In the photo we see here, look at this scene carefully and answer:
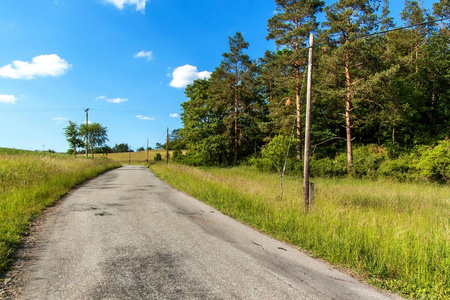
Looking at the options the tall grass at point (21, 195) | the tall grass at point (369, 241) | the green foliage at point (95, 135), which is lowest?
the tall grass at point (369, 241)

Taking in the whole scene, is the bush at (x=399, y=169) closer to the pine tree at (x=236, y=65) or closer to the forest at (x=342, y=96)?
the forest at (x=342, y=96)

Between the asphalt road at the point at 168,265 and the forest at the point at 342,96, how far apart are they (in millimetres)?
7827

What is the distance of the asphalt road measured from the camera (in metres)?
2.77

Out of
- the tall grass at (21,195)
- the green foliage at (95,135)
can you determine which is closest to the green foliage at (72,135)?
the green foliage at (95,135)

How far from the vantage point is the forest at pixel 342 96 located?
690 inches

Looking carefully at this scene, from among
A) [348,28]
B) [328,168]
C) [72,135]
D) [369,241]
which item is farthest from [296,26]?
[72,135]

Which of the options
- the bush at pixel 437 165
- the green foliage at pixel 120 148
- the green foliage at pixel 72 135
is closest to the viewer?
the bush at pixel 437 165

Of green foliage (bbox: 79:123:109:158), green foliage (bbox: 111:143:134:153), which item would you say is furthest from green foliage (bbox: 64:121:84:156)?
green foliage (bbox: 111:143:134:153)

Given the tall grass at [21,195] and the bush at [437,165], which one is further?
the bush at [437,165]

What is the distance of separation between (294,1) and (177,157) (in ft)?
116

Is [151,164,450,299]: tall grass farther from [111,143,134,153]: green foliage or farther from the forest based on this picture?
[111,143,134,153]: green foliage

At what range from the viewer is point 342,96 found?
61.0ft

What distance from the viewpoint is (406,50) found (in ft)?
103

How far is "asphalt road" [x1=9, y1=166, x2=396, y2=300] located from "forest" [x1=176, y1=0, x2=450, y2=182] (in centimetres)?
783
